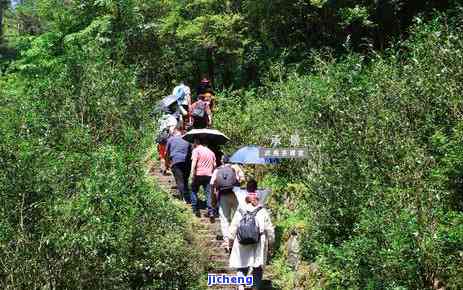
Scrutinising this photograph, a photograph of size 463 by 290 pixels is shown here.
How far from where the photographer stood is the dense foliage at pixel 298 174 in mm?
8016

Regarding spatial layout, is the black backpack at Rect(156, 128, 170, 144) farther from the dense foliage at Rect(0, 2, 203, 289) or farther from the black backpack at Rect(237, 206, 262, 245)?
the black backpack at Rect(237, 206, 262, 245)

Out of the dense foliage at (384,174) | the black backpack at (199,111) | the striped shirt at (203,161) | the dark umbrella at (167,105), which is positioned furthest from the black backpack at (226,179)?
the dark umbrella at (167,105)

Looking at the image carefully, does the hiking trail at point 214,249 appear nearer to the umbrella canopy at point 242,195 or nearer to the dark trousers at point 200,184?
the dark trousers at point 200,184

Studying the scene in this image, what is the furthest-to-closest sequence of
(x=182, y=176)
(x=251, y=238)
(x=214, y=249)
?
(x=182, y=176) < (x=214, y=249) < (x=251, y=238)

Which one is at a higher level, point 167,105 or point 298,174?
point 167,105

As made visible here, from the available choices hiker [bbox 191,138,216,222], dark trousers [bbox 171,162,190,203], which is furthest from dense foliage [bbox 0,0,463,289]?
hiker [bbox 191,138,216,222]

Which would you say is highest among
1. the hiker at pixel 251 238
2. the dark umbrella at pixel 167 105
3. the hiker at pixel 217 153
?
the dark umbrella at pixel 167 105

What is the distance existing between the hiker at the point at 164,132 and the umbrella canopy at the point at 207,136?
6.10ft

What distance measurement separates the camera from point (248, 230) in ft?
30.7

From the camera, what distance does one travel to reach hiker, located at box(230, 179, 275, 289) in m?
9.40

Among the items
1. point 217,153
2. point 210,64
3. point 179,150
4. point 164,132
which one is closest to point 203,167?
point 179,150

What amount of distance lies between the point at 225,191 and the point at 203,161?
109 centimetres

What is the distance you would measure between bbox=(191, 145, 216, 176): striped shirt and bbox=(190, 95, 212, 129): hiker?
102 inches

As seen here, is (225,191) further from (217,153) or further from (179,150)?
(217,153)
